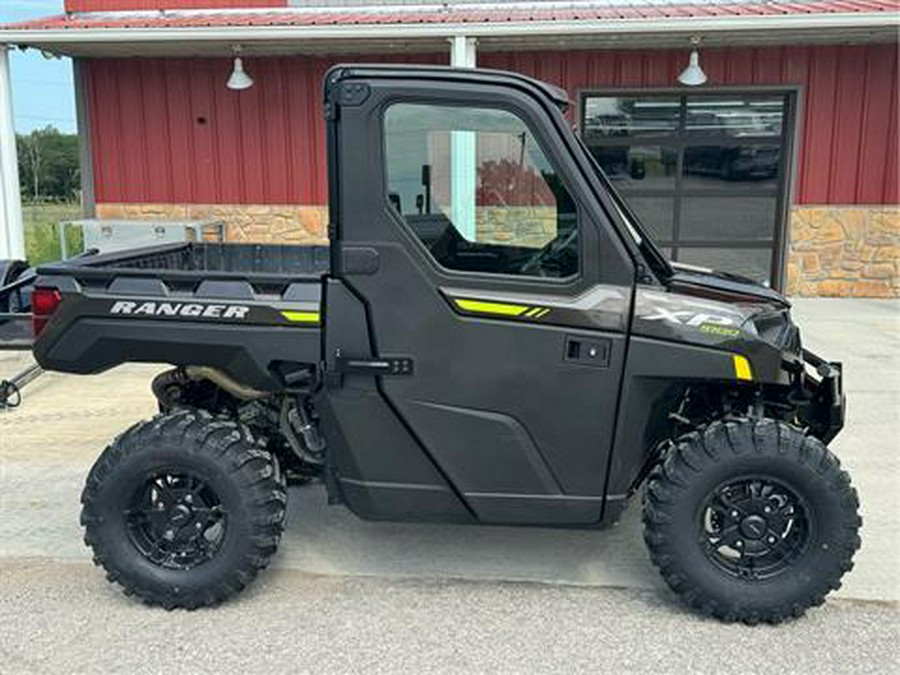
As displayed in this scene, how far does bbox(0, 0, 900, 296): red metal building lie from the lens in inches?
387

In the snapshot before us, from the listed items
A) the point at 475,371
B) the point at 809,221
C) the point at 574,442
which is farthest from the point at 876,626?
the point at 809,221

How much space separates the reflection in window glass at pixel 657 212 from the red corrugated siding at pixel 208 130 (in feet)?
10.5

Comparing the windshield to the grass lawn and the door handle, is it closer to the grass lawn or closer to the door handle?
the door handle

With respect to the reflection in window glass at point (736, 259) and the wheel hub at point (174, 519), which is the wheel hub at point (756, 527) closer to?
the wheel hub at point (174, 519)

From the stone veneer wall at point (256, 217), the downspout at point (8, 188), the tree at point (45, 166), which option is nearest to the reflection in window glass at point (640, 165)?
the stone veneer wall at point (256, 217)

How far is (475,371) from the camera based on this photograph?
10.4 feet

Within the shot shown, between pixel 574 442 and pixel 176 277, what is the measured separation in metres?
1.70

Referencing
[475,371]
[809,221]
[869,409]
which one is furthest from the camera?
[809,221]

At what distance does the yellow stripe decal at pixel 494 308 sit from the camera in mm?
3104

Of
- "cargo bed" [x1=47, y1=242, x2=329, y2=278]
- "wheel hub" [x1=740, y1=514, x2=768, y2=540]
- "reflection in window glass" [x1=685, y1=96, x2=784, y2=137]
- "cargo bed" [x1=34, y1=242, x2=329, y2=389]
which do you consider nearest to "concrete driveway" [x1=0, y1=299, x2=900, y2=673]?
"wheel hub" [x1=740, y1=514, x2=768, y2=540]

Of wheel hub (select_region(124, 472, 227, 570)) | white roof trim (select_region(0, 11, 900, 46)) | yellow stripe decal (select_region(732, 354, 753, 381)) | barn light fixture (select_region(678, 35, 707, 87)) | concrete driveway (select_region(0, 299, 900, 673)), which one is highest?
white roof trim (select_region(0, 11, 900, 46))

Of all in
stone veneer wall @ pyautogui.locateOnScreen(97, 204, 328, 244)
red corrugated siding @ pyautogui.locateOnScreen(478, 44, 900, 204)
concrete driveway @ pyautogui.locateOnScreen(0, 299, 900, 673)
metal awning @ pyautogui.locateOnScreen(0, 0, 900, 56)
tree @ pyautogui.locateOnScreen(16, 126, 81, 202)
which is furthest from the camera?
tree @ pyautogui.locateOnScreen(16, 126, 81, 202)

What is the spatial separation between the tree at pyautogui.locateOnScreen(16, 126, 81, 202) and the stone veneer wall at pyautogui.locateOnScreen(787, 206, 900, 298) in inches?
554

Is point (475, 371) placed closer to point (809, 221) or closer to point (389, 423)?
point (389, 423)
